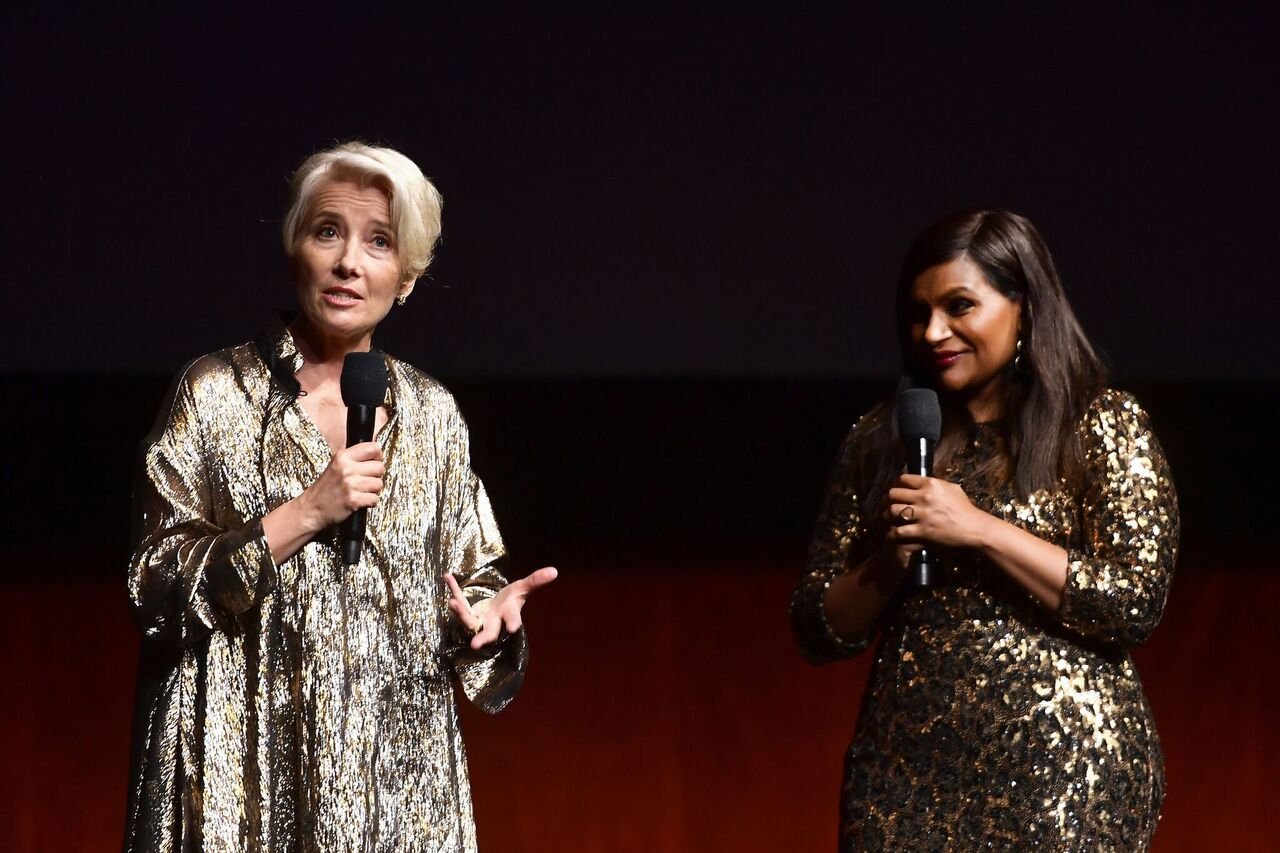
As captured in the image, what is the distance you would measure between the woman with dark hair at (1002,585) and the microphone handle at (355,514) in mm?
573

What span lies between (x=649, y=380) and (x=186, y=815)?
2.03 m

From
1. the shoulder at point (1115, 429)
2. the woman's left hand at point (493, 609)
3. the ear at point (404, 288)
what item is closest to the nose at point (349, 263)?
the ear at point (404, 288)

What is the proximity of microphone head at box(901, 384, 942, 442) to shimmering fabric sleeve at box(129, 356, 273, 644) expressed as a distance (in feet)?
2.44

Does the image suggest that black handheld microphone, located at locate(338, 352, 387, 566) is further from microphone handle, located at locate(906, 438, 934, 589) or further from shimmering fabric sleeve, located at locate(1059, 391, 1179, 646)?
shimmering fabric sleeve, located at locate(1059, 391, 1179, 646)

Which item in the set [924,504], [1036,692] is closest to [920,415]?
[924,504]

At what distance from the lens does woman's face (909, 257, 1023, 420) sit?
194cm

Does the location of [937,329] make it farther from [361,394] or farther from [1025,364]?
[361,394]

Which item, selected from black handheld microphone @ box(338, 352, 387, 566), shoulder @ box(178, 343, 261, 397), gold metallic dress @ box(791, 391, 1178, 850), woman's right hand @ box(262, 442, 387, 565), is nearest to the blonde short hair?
shoulder @ box(178, 343, 261, 397)

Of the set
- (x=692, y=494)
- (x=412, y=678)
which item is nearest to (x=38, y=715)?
(x=692, y=494)

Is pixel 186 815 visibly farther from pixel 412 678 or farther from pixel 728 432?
pixel 728 432

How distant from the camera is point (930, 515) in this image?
1784 millimetres

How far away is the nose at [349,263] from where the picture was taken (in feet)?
6.57

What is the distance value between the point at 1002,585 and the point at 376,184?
3.05 feet

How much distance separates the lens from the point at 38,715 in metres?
3.39
